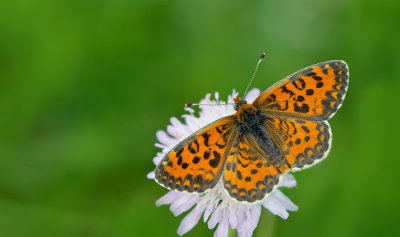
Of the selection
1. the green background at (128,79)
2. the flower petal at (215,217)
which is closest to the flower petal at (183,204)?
the flower petal at (215,217)

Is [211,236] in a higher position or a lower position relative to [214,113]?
lower

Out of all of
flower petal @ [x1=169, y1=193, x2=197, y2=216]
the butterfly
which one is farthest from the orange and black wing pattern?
flower petal @ [x1=169, y1=193, x2=197, y2=216]

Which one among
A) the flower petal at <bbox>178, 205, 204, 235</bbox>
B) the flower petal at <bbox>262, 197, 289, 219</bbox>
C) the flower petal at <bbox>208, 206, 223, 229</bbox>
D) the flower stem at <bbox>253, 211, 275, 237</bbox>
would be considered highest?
the flower petal at <bbox>178, 205, 204, 235</bbox>

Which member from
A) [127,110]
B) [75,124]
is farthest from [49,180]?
[127,110]

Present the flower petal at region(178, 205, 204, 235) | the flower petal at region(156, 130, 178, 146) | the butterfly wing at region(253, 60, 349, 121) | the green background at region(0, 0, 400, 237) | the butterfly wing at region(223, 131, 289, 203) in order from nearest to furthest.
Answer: the butterfly wing at region(223, 131, 289, 203) < the butterfly wing at region(253, 60, 349, 121) < the flower petal at region(178, 205, 204, 235) < the flower petal at region(156, 130, 178, 146) < the green background at region(0, 0, 400, 237)

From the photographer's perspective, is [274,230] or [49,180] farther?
[49,180]

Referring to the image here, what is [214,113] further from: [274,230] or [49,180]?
[49,180]

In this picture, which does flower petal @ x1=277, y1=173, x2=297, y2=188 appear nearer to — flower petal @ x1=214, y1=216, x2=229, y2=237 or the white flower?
the white flower

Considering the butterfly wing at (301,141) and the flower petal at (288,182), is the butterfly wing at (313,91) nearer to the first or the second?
the butterfly wing at (301,141)
